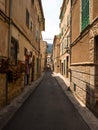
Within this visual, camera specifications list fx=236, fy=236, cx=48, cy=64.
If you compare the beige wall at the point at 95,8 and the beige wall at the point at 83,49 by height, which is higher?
the beige wall at the point at 95,8

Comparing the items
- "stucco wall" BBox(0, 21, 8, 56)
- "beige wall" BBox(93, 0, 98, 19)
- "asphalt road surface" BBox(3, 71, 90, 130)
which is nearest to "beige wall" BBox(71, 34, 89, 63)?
"beige wall" BBox(93, 0, 98, 19)

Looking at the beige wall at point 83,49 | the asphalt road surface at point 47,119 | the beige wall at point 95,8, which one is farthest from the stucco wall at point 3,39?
the beige wall at point 95,8

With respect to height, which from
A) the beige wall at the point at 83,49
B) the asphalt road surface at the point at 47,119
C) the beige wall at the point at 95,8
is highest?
the beige wall at the point at 95,8

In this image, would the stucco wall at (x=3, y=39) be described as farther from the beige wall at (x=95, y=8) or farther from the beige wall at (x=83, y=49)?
the beige wall at (x=95, y=8)

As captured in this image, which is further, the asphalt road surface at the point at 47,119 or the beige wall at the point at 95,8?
the beige wall at the point at 95,8

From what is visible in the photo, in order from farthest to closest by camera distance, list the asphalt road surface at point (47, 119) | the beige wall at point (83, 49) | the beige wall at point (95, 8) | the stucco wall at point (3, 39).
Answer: the beige wall at point (83, 49) < the stucco wall at point (3, 39) < the beige wall at point (95, 8) < the asphalt road surface at point (47, 119)

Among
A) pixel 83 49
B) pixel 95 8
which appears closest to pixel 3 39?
pixel 95 8

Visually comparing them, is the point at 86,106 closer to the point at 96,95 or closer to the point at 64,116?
the point at 96,95

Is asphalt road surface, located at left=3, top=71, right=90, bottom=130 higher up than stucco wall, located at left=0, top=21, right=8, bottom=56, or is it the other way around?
stucco wall, located at left=0, top=21, right=8, bottom=56

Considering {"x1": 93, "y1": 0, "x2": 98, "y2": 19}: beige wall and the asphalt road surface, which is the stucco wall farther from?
{"x1": 93, "y1": 0, "x2": 98, "y2": 19}: beige wall

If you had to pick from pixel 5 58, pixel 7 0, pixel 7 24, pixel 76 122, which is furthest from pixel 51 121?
pixel 7 0

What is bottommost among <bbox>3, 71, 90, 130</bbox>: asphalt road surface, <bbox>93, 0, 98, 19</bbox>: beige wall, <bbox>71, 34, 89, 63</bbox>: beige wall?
<bbox>3, 71, 90, 130</bbox>: asphalt road surface

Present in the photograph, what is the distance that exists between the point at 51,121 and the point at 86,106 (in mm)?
2854

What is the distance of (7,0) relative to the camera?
9438mm
